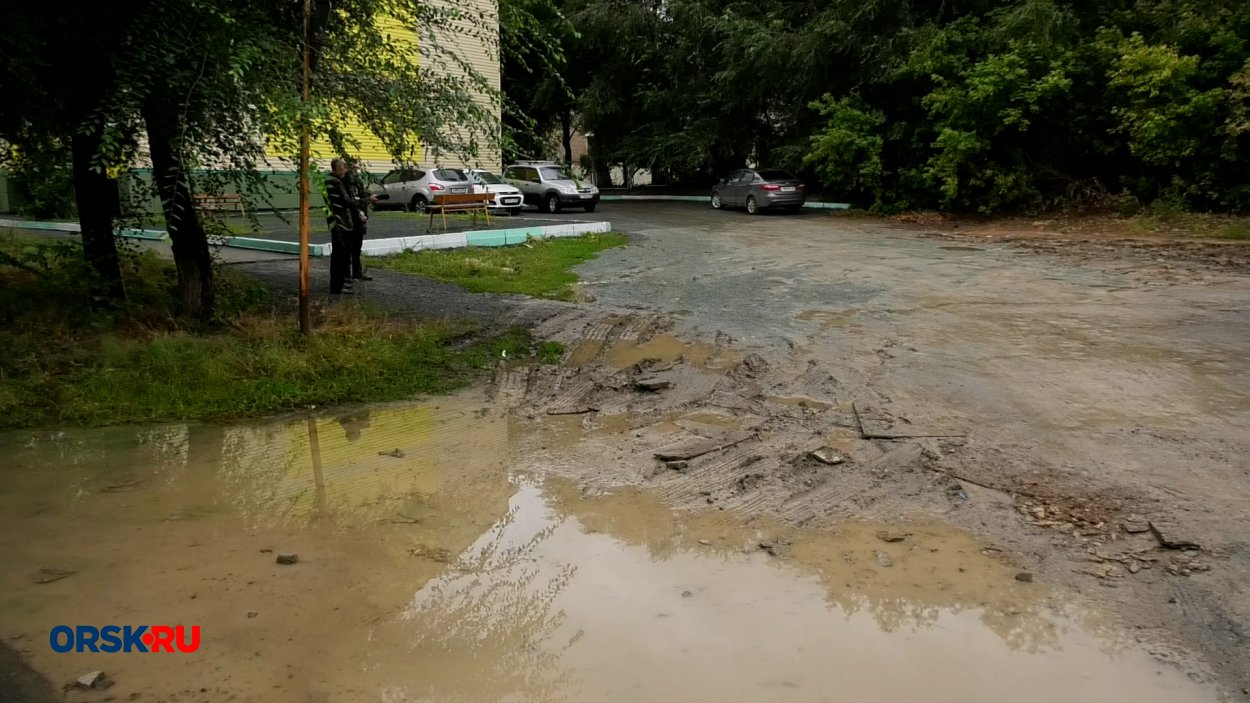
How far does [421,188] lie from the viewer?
25172 mm

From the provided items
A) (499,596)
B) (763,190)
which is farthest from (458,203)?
(499,596)

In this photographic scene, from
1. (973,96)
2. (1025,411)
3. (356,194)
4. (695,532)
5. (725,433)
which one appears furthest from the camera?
(973,96)

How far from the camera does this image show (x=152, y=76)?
6238 millimetres

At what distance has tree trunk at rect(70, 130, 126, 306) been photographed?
324 inches

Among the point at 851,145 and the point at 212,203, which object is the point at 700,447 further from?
the point at 851,145

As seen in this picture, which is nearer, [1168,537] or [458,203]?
[1168,537]

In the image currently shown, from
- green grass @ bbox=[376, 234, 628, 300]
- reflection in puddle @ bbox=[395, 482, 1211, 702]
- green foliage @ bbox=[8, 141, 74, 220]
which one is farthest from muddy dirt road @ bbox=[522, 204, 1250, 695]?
green foliage @ bbox=[8, 141, 74, 220]

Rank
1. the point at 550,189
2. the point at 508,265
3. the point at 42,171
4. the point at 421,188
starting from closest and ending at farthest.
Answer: the point at 42,171 → the point at 508,265 → the point at 421,188 → the point at 550,189

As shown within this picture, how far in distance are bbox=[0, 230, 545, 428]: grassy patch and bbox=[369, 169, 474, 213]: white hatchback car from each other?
1578 cm

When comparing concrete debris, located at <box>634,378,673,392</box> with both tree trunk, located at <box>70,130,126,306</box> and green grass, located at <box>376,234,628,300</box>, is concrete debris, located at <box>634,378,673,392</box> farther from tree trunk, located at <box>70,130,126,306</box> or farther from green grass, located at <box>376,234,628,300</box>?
tree trunk, located at <box>70,130,126,306</box>

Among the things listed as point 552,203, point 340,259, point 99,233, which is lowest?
point 340,259

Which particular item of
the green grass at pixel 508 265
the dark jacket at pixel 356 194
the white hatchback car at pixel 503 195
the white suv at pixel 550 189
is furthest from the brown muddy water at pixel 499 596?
the white suv at pixel 550 189

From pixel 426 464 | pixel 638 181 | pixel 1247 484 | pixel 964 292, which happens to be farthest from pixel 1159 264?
pixel 638 181

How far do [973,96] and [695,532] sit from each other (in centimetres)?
1873
